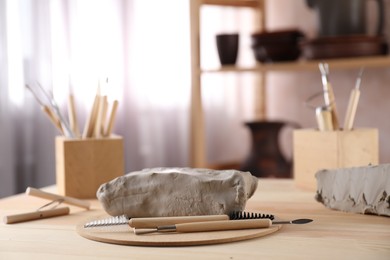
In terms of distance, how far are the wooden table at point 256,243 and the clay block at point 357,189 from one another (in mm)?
17

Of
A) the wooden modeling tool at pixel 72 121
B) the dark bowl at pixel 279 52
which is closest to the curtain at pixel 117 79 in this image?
the dark bowl at pixel 279 52

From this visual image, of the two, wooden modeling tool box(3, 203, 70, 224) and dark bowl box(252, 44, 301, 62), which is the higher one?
dark bowl box(252, 44, 301, 62)

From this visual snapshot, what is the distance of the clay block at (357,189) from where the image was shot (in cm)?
104

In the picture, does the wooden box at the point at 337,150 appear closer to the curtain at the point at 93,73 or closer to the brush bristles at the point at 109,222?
the brush bristles at the point at 109,222

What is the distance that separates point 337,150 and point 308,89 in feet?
5.38

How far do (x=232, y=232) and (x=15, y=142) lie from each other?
1.48 meters

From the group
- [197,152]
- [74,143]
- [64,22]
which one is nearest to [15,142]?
[64,22]

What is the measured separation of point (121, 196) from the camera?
1.02 m

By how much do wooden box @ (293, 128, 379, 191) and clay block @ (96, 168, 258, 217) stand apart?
337mm

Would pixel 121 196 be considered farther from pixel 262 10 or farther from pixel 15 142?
pixel 262 10

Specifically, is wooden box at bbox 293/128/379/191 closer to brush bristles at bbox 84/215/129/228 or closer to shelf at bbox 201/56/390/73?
brush bristles at bbox 84/215/129/228

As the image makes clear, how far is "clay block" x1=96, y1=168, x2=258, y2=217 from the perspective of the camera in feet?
3.24

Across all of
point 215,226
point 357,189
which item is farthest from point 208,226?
point 357,189

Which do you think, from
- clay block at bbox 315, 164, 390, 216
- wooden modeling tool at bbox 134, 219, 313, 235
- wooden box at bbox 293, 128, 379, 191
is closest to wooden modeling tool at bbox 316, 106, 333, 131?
wooden box at bbox 293, 128, 379, 191
